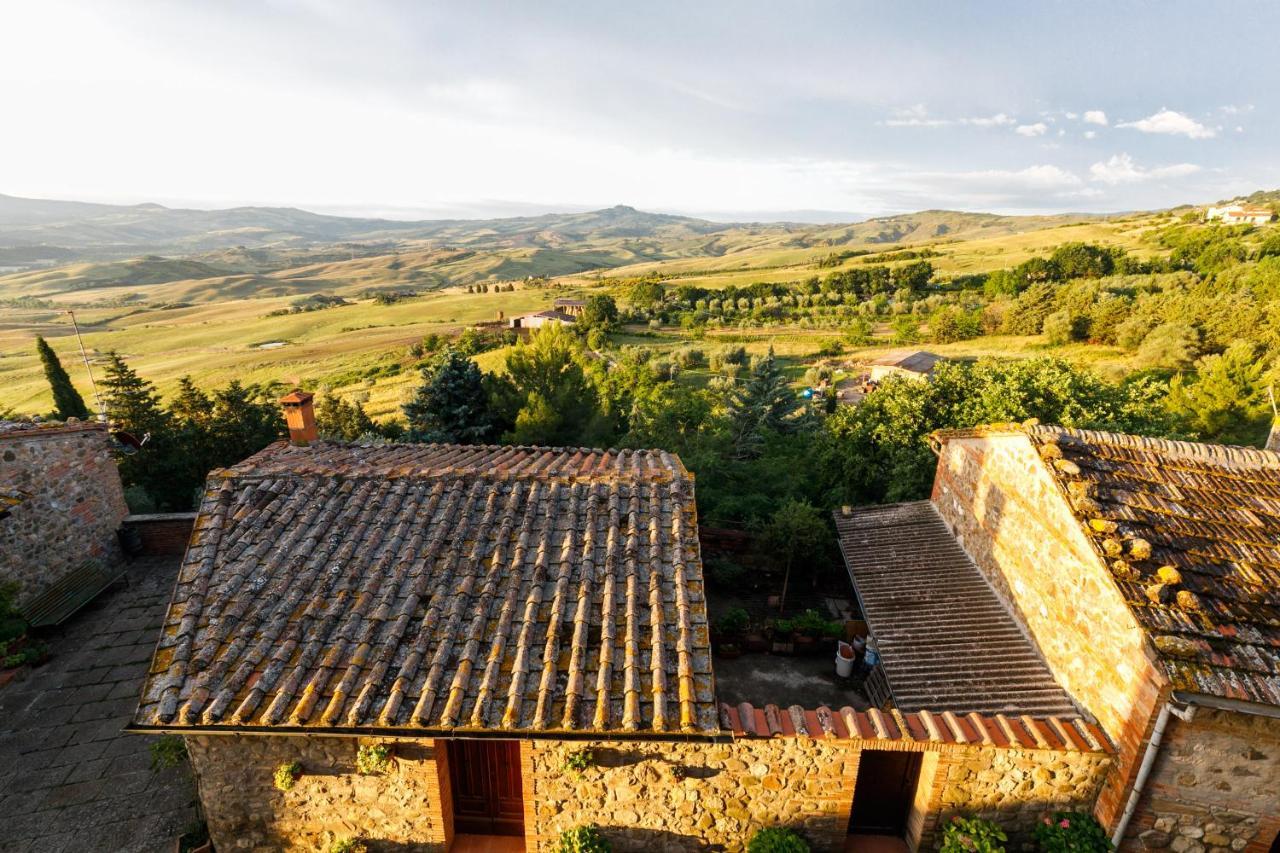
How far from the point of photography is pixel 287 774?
6.39 m

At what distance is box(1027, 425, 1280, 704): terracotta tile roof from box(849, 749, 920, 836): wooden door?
3.03m

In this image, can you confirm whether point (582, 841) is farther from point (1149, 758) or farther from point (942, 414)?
point (942, 414)

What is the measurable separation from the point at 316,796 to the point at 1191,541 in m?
11.5

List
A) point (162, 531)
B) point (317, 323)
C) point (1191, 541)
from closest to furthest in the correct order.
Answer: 1. point (1191, 541)
2. point (162, 531)
3. point (317, 323)

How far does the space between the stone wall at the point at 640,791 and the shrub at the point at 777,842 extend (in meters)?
0.17

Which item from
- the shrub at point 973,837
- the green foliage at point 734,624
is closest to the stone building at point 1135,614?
the shrub at point 973,837

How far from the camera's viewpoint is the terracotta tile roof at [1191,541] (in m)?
5.89

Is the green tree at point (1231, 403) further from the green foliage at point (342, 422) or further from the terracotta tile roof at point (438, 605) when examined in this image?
the green foliage at point (342, 422)

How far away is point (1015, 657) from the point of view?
29.2 ft

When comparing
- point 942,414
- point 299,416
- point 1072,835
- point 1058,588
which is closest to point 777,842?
point 1072,835

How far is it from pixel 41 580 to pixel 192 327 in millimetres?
92867

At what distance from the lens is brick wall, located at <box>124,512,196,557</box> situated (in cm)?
1595

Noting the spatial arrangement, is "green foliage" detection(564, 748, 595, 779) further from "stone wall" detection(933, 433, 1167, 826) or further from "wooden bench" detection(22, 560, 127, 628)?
"wooden bench" detection(22, 560, 127, 628)

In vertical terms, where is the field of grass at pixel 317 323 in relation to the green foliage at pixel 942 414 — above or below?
below
